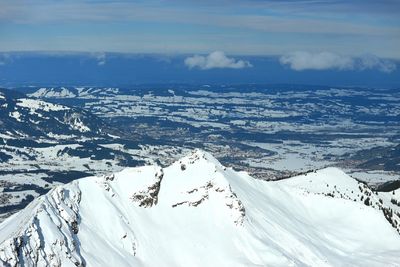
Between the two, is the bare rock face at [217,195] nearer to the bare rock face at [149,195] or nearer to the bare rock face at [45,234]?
the bare rock face at [149,195]

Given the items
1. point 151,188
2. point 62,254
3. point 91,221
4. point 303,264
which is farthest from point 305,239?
point 62,254

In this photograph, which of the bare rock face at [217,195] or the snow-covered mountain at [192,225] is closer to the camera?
the snow-covered mountain at [192,225]

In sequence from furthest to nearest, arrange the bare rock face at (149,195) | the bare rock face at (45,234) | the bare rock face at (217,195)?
the bare rock face at (149,195), the bare rock face at (217,195), the bare rock face at (45,234)

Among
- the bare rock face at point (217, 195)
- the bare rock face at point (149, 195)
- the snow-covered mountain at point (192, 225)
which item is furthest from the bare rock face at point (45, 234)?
the bare rock face at point (217, 195)

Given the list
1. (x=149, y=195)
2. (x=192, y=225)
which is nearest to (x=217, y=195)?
(x=192, y=225)

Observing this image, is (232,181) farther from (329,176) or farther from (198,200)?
(329,176)

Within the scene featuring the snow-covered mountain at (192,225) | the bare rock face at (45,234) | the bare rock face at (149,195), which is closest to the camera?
the bare rock face at (45,234)
